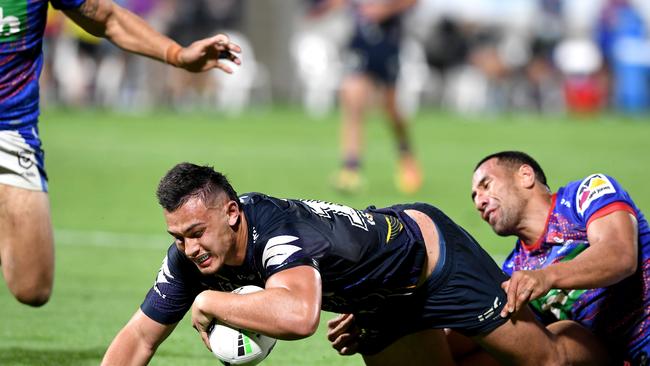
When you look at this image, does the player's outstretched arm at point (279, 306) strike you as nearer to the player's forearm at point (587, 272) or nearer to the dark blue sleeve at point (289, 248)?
the dark blue sleeve at point (289, 248)

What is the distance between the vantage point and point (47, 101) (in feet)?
87.6

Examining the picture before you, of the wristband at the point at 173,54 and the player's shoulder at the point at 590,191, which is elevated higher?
the player's shoulder at the point at 590,191

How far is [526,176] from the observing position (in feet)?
19.2

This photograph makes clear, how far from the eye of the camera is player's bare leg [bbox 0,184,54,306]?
6184 millimetres

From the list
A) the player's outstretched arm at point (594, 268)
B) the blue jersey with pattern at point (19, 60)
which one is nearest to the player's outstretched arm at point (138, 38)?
the blue jersey with pattern at point (19, 60)

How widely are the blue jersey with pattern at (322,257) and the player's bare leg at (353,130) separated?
833 centimetres

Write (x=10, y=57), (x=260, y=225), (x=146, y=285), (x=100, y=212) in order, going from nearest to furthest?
(x=260, y=225), (x=10, y=57), (x=146, y=285), (x=100, y=212)

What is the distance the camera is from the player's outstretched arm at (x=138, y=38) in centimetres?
659

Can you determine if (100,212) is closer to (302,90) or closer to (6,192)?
(6,192)

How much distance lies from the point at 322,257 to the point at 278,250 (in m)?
0.19

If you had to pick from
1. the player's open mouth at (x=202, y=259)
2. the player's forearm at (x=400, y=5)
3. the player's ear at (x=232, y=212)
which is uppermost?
the player's ear at (x=232, y=212)

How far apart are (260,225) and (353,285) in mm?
481

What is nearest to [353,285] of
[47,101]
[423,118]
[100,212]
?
[100,212]

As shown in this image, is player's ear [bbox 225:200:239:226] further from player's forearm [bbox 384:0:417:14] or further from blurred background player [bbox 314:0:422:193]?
player's forearm [bbox 384:0:417:14]
